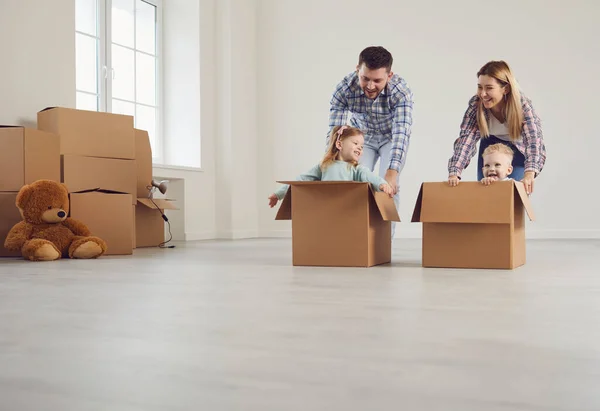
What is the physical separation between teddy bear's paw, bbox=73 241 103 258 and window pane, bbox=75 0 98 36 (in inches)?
75.3

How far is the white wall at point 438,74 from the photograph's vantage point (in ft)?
15.9

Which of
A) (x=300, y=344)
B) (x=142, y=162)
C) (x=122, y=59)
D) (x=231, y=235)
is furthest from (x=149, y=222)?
(x=300, y=344)

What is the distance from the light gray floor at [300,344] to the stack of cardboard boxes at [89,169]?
1.16m

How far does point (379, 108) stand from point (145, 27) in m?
2.57

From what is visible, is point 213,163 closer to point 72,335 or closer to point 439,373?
point 72,335

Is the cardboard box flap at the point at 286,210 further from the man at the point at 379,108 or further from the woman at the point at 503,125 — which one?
the woman at the point at 503,125

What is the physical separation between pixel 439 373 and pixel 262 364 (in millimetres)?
234

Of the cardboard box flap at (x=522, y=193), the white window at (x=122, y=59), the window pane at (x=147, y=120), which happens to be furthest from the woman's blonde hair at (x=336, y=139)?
the window pane at (x=147, y=120)

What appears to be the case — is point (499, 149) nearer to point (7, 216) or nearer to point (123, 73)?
point (7, 216)

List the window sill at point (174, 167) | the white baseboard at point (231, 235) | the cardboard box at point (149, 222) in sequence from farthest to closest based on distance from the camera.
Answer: the white baseboard at point (231, 235) < the window sill at point (174, 167) < the cardboard box at point (149, 222)

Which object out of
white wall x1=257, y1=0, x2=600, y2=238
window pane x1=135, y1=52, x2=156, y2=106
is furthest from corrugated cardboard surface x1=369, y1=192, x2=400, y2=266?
window pane x1=135, y1=52, x2=156, y2=106

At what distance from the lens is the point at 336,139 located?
2631 millimetres

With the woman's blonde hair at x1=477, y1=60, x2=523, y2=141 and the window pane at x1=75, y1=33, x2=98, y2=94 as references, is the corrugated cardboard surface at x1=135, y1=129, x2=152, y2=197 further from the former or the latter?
the woman's blonde hair at x1=477, y1=60, x2=523, y2=141

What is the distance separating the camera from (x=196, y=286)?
180 cm
